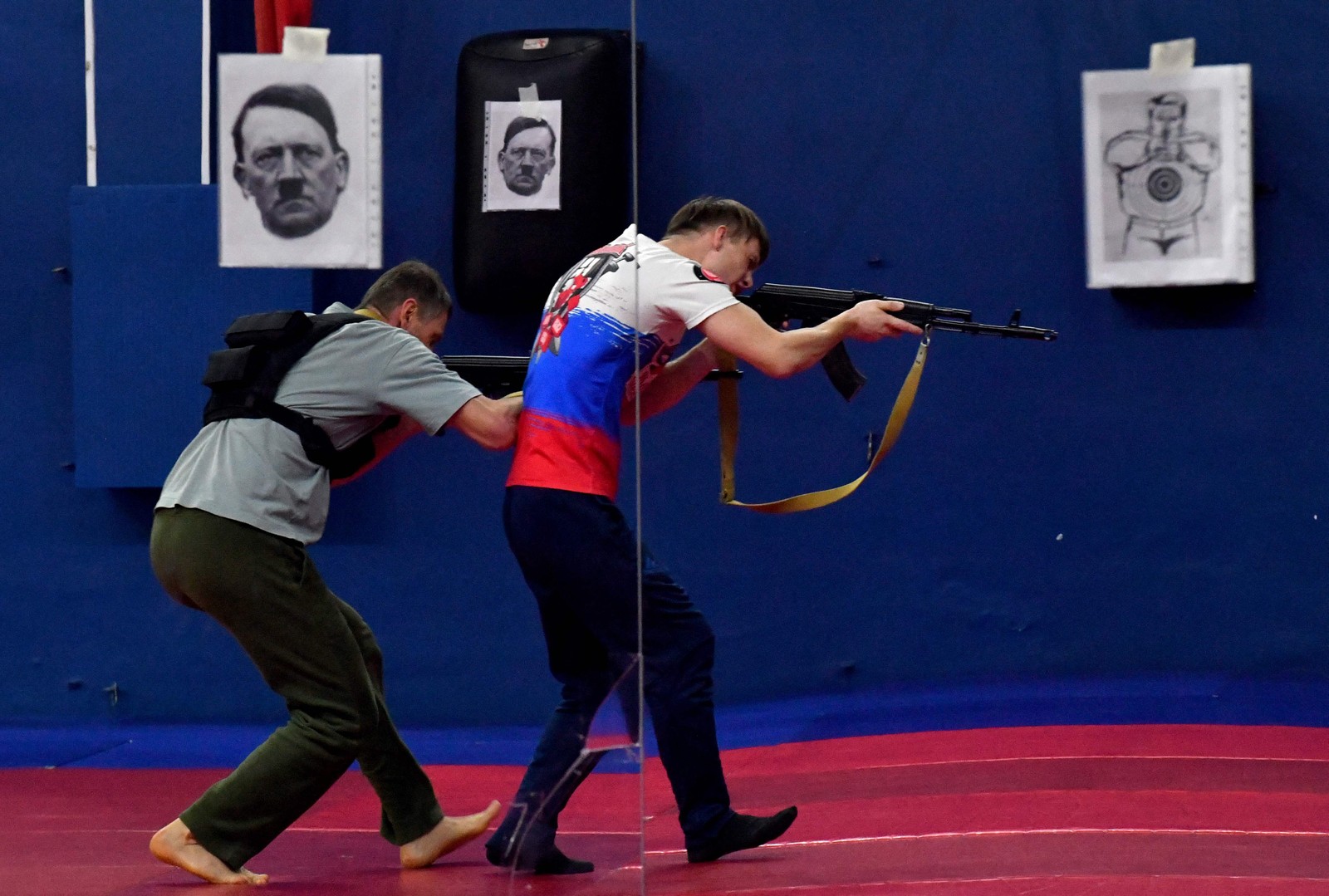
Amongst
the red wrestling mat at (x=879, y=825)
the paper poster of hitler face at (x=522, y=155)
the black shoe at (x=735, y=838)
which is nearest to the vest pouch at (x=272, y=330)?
the paper poster of hitler face at (x=522, y=155)

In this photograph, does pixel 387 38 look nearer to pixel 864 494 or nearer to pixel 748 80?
pixel 748 80

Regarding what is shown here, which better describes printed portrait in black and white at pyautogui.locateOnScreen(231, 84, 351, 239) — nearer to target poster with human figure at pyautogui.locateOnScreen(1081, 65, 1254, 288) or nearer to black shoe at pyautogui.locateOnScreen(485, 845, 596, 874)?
black shoe at pyautogui.locateOnScreen(485, 845, 596, 874)

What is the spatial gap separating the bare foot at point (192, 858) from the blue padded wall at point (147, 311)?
77 cm

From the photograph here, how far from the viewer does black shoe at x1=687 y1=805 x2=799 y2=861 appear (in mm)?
2727

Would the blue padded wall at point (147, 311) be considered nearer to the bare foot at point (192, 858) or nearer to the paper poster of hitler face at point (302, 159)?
the paper poster of hitler face at point (302, 159)

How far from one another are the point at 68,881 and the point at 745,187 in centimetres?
243

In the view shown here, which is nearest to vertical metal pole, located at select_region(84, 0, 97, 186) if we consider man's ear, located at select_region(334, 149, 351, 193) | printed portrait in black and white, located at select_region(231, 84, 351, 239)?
printed portrait in black and white, located at select_region(231, 84, 351, 239)

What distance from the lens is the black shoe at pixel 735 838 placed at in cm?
273

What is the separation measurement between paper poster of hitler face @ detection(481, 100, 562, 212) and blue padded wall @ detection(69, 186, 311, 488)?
1.64 ft

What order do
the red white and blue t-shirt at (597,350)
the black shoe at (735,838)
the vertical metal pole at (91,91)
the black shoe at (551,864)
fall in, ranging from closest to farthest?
1. the black shoe at (551,864)
2. the red white and blue t-shirt at (597,350)
3. the black shoe at (735,838)
4. the vertical metal pole at (91,91)

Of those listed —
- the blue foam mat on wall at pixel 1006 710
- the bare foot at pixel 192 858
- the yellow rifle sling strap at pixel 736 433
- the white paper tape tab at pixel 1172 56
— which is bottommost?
the blue foam mat on wall at pixel 1006 710

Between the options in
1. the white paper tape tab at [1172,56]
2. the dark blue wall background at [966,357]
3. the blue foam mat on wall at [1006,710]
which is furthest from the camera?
the white paper tape tab at [1172,56]

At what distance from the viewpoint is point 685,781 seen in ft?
8.93

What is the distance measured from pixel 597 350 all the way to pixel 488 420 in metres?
0.22
